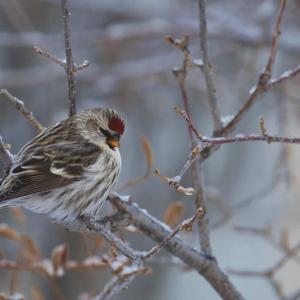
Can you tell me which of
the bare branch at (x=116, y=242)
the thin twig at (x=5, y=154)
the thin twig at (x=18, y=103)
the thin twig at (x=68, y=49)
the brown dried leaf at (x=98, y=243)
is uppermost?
the thin twig at (x=68, y=49)

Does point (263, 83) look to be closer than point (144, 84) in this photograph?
Yes

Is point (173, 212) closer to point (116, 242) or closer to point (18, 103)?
point (116, 242)

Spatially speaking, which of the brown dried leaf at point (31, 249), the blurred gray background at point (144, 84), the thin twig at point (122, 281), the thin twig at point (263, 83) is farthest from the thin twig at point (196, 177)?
the blurred gray background at point (144, 84)

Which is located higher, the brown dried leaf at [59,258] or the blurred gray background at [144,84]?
the blurred gray background at [144,84]

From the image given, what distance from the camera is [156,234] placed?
2.78m

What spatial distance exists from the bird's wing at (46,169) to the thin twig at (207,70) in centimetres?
62

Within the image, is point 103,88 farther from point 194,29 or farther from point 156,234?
point 156,234

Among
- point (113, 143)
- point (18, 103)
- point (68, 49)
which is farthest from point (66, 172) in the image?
point (68, 49)

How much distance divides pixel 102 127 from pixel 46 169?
362 millimetres

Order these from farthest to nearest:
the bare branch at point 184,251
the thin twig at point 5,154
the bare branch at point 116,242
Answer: the bare branch at point 184,251
the thin twig at point 5,154
the bare branch at point 116,242

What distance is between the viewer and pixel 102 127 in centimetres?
324

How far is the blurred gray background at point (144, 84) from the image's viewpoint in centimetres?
542

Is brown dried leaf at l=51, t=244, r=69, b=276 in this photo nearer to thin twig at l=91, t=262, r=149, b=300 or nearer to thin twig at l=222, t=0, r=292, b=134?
thin twig at l=91, t=262, r=149, b=300

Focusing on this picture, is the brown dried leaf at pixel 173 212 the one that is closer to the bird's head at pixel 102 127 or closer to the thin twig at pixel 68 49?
the bird's head at pixel 102 127
